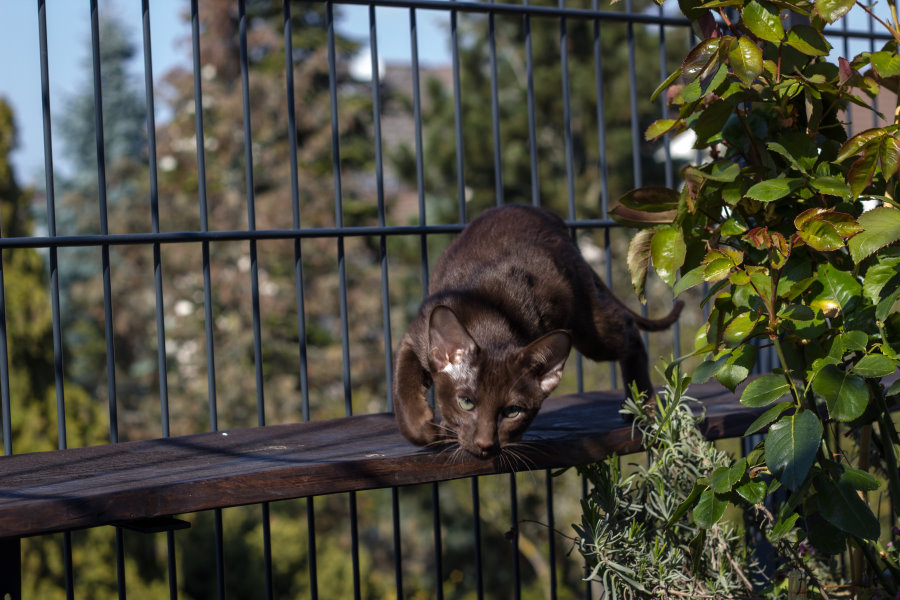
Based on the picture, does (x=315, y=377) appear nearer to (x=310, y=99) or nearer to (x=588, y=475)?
(x=310, y=99)

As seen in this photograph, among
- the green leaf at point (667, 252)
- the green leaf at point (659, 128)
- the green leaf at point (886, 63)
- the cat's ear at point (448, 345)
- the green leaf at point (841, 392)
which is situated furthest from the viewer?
the cat's ear at point (448, 345)

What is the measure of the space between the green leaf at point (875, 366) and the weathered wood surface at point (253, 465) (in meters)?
0.81

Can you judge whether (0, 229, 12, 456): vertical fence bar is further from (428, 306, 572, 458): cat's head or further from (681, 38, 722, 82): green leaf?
(681, 38, 722, 82): green leaf

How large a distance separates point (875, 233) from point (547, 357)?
94 cm

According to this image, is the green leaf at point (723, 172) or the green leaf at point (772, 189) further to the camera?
the green leaf at point (723, 172)

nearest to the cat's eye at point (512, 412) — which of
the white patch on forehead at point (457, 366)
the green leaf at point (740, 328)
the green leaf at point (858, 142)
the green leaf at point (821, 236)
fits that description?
the white patch on forehead at point (457, 366)

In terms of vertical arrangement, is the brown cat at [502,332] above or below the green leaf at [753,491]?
above

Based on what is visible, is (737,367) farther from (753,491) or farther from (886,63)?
(886,63)

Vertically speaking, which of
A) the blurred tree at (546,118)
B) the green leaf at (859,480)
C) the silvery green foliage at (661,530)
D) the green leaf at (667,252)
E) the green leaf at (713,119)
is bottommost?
the silvery green foliage at (661,530)

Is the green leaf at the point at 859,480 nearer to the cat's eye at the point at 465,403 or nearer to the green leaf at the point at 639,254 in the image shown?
the green leaf at the point at 639,254

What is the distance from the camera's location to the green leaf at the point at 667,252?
2064mm

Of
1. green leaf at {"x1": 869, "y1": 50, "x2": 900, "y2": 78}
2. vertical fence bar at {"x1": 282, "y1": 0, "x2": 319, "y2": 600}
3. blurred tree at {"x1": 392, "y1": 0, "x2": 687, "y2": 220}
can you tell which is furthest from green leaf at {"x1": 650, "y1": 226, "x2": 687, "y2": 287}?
blurred tree at {"x1": 392, "y1": 0, "x2": 687, "y2": 220}

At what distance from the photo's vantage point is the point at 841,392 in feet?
5.85

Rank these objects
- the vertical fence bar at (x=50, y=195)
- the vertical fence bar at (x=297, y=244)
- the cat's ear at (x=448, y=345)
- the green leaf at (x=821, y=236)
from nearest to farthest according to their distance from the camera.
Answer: the green leaf at (x=821, y=236), the cat's ear at (x=448, y=345), the vertical fence bar at (x=50, y=195), the vertical fence bar at (x=297, y=244)
